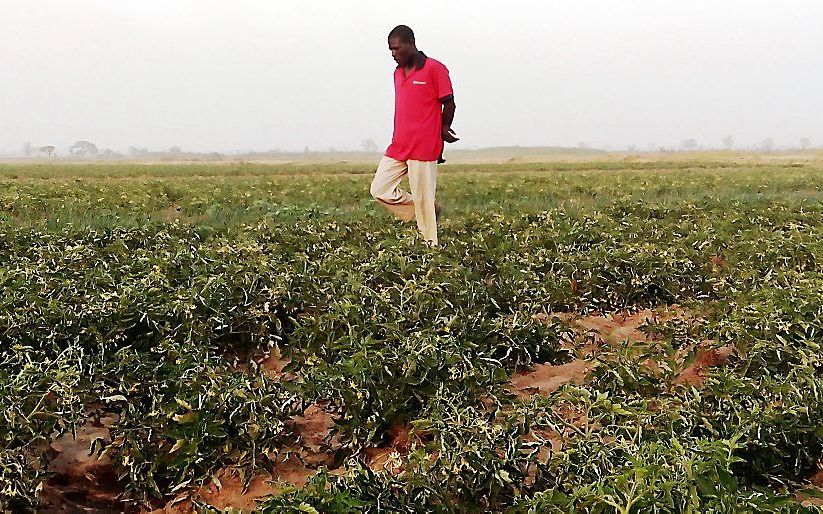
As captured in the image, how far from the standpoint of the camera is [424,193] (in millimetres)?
6828

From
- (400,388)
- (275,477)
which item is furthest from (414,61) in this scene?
(275,477)

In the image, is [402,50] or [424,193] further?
[424,193]

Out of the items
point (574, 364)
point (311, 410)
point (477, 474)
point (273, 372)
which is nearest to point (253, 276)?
point (273, 372)

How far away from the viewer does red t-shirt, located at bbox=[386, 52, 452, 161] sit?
6527 mm

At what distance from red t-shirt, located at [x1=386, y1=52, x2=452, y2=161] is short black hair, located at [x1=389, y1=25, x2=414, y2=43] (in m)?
0.22

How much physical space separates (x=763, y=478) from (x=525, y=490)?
0.93 meters

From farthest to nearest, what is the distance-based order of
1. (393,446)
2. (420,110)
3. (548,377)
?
(420,110), (548,377), (393,446)

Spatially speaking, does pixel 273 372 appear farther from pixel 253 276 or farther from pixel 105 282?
pixel 105 282

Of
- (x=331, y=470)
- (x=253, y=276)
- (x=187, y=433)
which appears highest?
(x=253, y=276)

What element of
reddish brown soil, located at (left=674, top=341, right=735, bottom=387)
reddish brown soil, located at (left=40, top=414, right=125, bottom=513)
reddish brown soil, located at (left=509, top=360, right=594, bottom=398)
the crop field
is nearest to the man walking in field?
the crop field

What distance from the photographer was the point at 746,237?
7098 millimetres

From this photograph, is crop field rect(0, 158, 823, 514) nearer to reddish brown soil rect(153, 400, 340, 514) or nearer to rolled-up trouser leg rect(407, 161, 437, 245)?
reddish brown soil rect(153, 400, 340, 514)

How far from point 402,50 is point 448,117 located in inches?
29.7

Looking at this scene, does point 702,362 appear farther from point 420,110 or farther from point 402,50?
point 402,50
